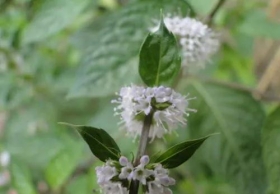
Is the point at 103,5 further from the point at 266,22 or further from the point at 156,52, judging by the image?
the point at 156,52

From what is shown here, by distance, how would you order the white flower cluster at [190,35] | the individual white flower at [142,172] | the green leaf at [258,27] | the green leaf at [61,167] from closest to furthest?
the individual white flower at [142,172], the white flower cluster at [190,35], the green leaf at [61,167], the green leaf at [258,27]

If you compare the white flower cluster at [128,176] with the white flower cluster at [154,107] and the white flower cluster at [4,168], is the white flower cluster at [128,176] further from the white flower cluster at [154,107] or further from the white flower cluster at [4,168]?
the white flower cluster at [4,168]

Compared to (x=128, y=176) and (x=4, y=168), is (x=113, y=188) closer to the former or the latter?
(x=128, y=176)

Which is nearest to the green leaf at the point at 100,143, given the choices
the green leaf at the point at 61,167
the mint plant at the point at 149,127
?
the mint plant at the point at 149,127

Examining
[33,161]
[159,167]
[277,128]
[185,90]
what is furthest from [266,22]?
[159,167]

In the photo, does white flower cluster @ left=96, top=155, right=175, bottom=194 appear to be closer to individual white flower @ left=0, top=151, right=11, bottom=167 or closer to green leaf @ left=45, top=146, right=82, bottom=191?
green leaf @ left=45, top=146, right=82, bottom=191

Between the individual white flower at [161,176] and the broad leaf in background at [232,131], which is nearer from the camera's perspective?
the individual white flower at [161,176]

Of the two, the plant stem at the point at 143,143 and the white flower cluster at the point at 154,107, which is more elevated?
the white flower cluster at the point at 154,107
